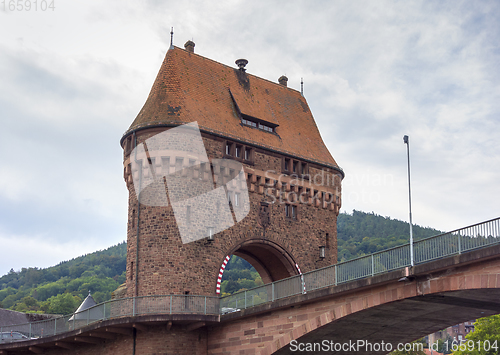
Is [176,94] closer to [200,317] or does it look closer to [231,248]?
[231,248]

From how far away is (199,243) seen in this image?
106 ft

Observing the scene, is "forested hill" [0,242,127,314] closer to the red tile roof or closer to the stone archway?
the stone archway

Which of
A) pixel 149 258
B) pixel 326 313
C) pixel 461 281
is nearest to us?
pixel 461 281

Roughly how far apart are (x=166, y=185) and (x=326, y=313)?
10.4m

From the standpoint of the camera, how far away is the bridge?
21.8 metres

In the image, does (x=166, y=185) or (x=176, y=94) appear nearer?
(x=166, y=185)

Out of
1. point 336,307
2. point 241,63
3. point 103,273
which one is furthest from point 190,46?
point 103,273

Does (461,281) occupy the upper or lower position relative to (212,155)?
lower

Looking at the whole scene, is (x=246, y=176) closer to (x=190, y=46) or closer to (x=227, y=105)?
(x=227, y=105)

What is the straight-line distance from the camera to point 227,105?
3666 centimetres

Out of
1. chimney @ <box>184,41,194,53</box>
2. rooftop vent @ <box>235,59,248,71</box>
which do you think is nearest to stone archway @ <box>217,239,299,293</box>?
rooftop vent @ <box>235,59,248,71</box>

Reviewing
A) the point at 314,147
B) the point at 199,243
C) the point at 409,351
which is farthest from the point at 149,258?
the point at 409,351

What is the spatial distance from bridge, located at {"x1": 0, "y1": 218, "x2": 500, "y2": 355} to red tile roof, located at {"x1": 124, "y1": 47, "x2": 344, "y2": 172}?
29.9 feet

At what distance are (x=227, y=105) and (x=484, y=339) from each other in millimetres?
25602
